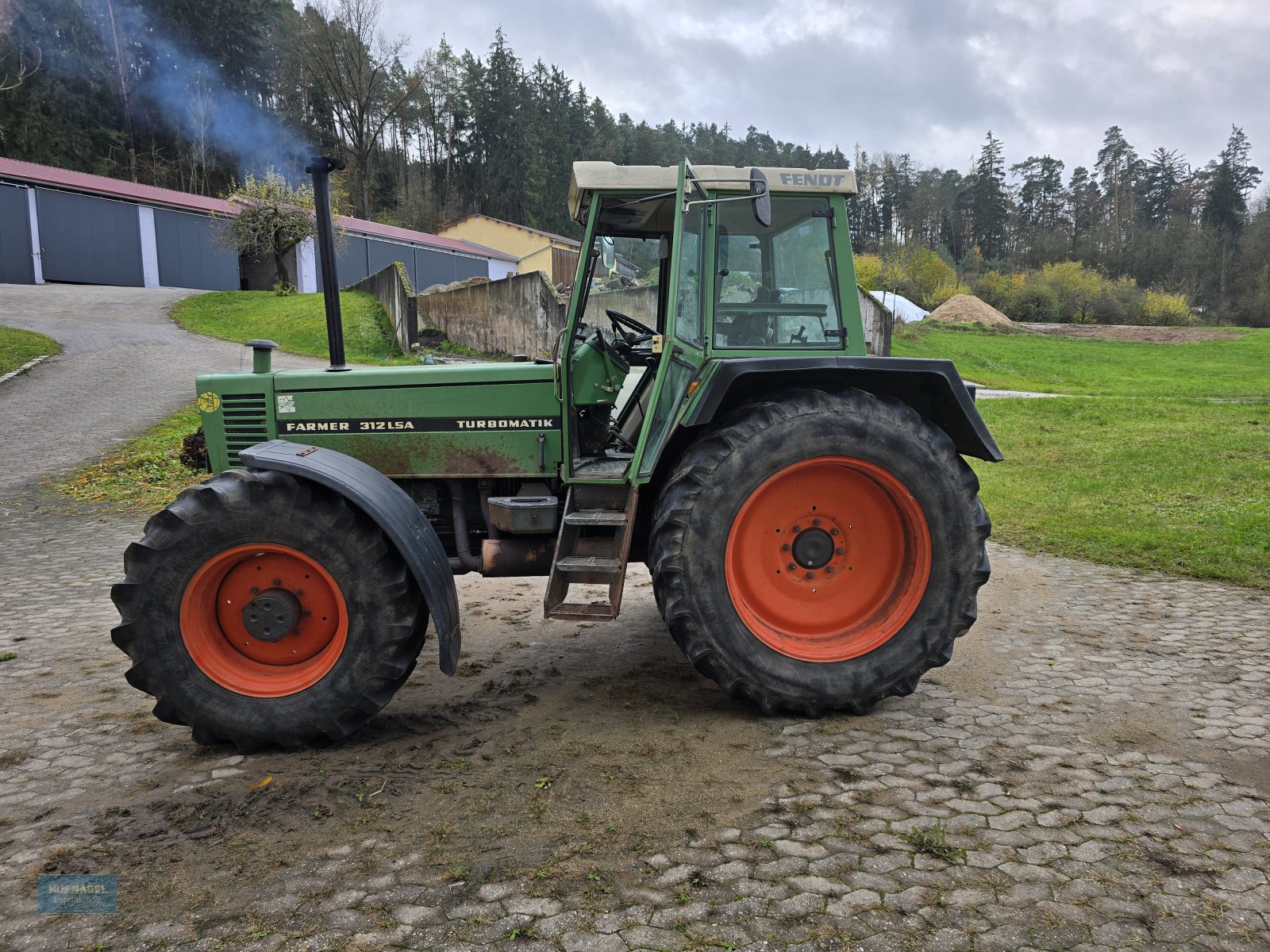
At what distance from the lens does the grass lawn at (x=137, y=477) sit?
923 cm

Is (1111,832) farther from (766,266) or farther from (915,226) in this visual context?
(915,226)

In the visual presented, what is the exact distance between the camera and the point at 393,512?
3395mm

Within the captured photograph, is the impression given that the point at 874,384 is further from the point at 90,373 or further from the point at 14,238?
the point at 14,238

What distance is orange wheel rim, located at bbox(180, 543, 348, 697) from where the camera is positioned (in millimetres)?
3379

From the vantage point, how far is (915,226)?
220 ft

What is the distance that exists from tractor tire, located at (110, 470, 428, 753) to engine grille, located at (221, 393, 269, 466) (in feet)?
2.83

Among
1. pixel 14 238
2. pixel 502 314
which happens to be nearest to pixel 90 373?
pixel 502 314

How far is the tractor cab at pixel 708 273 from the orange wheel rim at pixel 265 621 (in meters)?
1.27

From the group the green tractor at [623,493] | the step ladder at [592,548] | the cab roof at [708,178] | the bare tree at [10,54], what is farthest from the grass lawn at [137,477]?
the bare tree at [10,54]

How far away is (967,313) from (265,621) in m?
38.8

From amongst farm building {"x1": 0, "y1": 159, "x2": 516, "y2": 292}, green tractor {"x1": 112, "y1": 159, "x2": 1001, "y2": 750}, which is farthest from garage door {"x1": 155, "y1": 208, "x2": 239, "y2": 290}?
green tractor {"x1": 112, "y1": 159, "x2": 1001, "y2": 750}

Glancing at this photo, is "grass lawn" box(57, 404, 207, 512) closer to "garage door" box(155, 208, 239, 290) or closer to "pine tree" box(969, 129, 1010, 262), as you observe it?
"garage door" box(155, 208, 239, 290)

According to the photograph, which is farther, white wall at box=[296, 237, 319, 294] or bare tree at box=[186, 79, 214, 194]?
bare tree at box=[186, 79, 214, 194]

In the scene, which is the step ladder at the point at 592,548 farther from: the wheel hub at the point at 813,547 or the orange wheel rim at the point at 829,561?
the wheel hub at the point at 813,547
